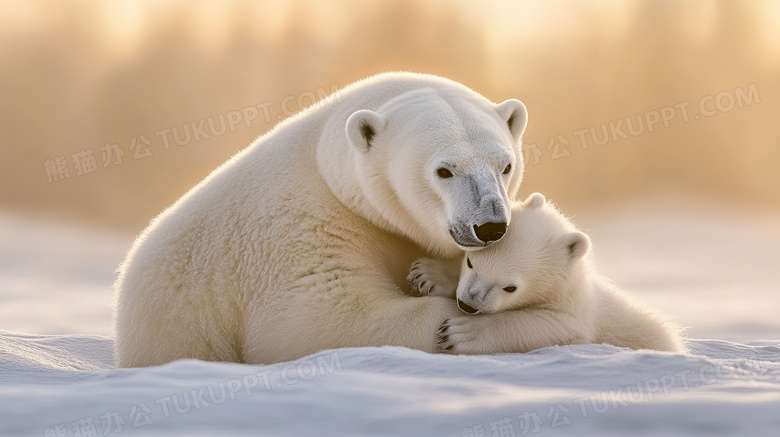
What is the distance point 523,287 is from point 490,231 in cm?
40

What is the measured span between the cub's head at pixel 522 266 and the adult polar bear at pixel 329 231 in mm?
164

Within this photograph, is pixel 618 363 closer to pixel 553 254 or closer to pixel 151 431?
pixel 553 254

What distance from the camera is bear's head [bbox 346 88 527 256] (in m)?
3.76

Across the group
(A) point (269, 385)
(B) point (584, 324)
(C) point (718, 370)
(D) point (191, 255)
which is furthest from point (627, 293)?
(A) point (269, 385)

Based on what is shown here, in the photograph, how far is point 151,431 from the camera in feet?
7.66

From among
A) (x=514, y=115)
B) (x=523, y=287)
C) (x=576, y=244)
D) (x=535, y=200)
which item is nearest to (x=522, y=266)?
(x=523, y=287)

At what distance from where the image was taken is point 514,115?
176 inches

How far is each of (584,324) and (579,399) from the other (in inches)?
63.8

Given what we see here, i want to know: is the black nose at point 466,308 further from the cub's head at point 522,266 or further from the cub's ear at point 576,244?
the cub's ear at point 576,244

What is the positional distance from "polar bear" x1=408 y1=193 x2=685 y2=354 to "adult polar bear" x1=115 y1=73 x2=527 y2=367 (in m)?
0.13

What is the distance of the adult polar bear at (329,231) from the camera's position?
3.96 metres

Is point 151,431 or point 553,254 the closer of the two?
point 151,431

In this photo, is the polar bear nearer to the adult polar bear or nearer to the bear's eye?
the adult polar bear

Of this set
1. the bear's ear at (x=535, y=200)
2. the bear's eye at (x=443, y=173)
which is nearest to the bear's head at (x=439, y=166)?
the bear's eye at (x=443, y=173)
